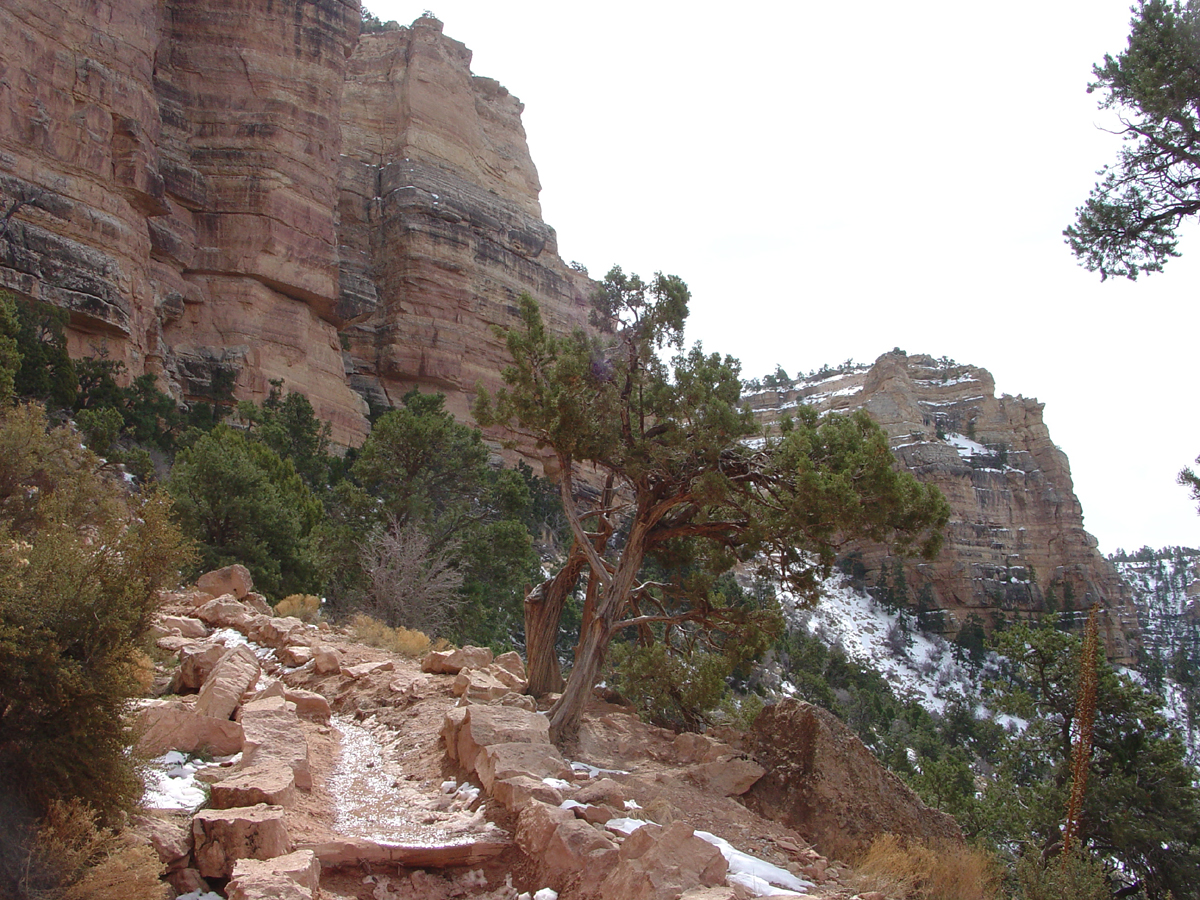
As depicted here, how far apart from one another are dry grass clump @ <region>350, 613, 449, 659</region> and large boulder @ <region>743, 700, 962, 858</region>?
5.76m

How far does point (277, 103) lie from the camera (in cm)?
4091

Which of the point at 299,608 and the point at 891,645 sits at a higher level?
the point at 299,608

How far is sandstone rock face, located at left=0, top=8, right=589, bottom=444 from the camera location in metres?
30.8

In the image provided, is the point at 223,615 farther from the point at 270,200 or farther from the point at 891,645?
the point at 891,645

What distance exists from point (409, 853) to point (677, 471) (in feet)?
17.2

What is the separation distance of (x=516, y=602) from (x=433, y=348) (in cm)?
2731

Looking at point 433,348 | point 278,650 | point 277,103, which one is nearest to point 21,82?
point 277,103

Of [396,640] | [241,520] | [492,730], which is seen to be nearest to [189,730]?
[492,730]

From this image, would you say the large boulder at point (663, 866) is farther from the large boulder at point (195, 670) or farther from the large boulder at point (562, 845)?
the large boulder at point (195, 670)

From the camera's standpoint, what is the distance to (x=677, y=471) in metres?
9.41

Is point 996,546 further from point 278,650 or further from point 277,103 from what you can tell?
point 278,650

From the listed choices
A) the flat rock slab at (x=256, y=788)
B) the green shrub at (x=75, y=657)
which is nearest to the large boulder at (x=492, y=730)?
the flat rock slab at (x=256, y=788)

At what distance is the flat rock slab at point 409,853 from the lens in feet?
16.1

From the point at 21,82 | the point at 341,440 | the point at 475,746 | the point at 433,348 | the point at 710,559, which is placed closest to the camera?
the point at 475,746
